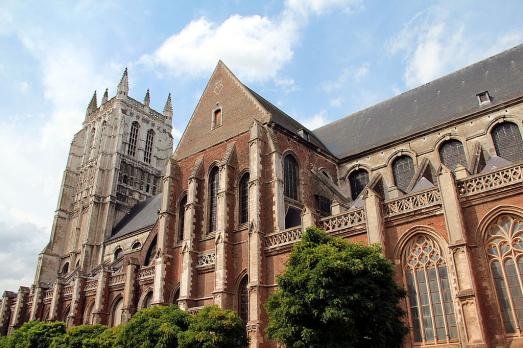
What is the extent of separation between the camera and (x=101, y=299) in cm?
2662

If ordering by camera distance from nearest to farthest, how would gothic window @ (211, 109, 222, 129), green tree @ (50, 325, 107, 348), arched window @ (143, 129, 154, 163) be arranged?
green tree @ (50, 325, 107, 348)
gothic window @ (211, 109, 222, 129)
arched window @ (143, 129, 154, 163)

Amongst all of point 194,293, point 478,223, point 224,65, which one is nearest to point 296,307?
point 478,223

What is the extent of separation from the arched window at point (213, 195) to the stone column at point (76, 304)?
453 inches

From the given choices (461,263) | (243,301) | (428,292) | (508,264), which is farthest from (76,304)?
(508,264)

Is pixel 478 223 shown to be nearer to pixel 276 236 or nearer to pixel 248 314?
pixel 276 236

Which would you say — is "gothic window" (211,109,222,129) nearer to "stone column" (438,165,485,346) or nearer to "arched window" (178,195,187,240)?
"arched window" (178,195,187,240)

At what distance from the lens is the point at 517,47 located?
2405 centimetres

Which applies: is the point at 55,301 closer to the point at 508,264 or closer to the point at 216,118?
the point at 216,118

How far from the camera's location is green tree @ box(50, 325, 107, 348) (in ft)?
65.5

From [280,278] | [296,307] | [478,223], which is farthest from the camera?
[478,223]

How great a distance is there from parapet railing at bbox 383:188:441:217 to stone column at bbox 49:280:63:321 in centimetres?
2405

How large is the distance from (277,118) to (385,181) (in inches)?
261

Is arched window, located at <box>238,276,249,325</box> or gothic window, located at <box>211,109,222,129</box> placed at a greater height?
gothic window, located at <box>211,109,222,129</box>

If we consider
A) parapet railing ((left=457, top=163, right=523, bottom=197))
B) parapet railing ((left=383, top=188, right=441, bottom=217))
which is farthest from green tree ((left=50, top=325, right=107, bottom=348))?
parapet railing ((left=457, top=163, right=523, bottom=197))
